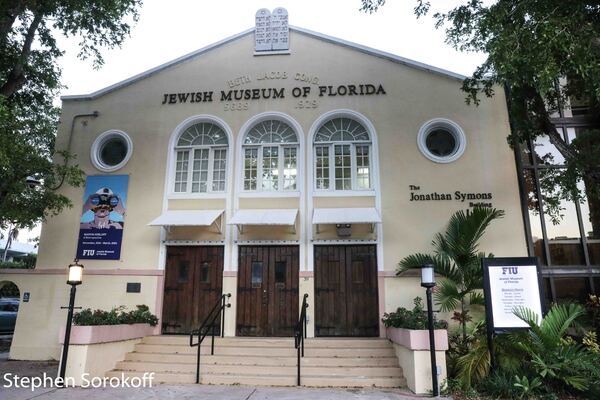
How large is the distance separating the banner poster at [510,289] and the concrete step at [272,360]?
2193mm

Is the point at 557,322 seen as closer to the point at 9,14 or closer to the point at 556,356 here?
the point at 556,356

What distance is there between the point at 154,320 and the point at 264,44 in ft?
25.5

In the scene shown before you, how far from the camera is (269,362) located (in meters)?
8.09

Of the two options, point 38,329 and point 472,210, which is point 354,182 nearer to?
point 472,210

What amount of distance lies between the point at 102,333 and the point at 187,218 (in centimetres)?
320


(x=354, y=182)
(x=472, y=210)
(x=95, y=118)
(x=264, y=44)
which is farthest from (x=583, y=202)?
(x=95, y=118)

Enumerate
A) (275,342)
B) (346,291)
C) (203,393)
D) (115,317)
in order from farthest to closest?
(346,291)
(275,342)
(115,317)
(203,393)

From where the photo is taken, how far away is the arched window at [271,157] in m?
→ 10.8

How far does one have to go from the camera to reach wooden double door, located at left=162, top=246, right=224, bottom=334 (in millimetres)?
10125

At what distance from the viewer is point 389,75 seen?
11.0 metres

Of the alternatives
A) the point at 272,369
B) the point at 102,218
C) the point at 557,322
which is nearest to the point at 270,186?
the point at 102,218

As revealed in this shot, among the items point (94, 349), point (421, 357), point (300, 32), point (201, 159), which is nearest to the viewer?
point (421, 357)

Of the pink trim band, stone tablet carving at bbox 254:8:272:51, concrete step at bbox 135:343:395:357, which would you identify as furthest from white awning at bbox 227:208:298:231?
stone tablet carving at bbox 254:8:272:51

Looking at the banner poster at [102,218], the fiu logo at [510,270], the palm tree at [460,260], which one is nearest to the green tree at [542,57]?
the palm tree at [460,260]
